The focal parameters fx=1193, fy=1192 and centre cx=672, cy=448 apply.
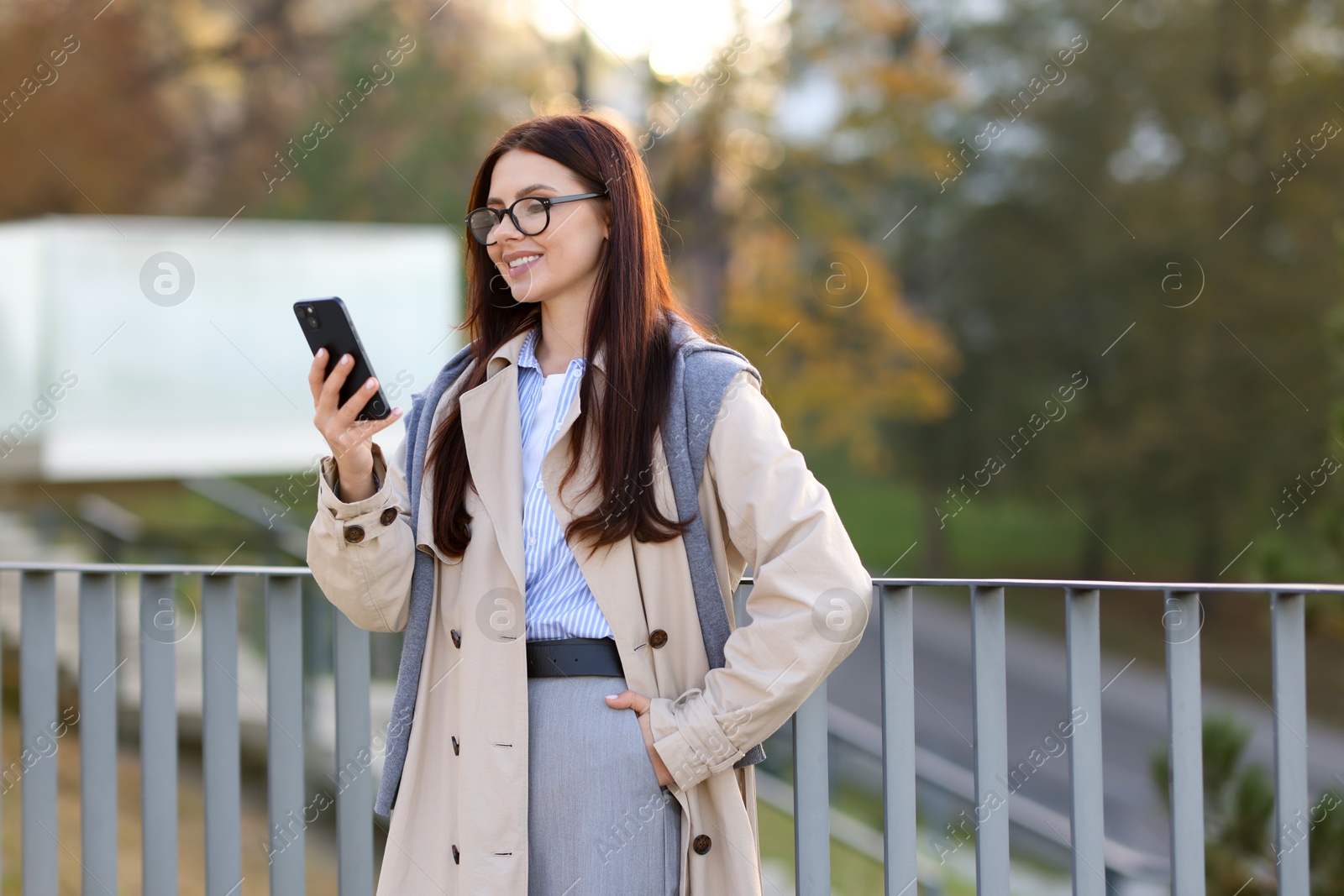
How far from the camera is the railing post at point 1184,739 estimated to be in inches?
80.5

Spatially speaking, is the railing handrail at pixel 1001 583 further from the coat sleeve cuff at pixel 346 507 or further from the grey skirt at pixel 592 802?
the grey skirt at pixel 592 802

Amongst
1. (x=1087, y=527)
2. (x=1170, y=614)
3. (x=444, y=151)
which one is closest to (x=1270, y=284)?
(x=1087, y=527)

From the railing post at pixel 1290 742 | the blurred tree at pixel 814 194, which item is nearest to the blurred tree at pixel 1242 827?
the railing post at pixel 1290 742

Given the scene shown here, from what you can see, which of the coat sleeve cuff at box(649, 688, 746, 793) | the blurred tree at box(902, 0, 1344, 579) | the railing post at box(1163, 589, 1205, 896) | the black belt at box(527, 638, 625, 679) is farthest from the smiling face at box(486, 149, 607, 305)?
the blurred tree at box(902, 0, 1344, 579)

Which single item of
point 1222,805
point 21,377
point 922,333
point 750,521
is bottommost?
point 1222,805

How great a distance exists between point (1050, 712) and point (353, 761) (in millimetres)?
14311

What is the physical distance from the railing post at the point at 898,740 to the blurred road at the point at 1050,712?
7.80 metres

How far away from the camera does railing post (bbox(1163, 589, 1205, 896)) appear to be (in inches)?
80.5

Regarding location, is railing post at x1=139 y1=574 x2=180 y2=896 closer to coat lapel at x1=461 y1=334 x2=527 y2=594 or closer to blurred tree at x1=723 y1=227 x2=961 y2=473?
coat lapel at x1=461 y1=334 x2=527 y2=594

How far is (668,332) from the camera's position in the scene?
1.95 m

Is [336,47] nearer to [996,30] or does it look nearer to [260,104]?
[260,104]

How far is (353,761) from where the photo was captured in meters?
2.27

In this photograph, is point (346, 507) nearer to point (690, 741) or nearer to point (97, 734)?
point (690, 741)

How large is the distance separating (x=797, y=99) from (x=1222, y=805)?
36.5 ft
